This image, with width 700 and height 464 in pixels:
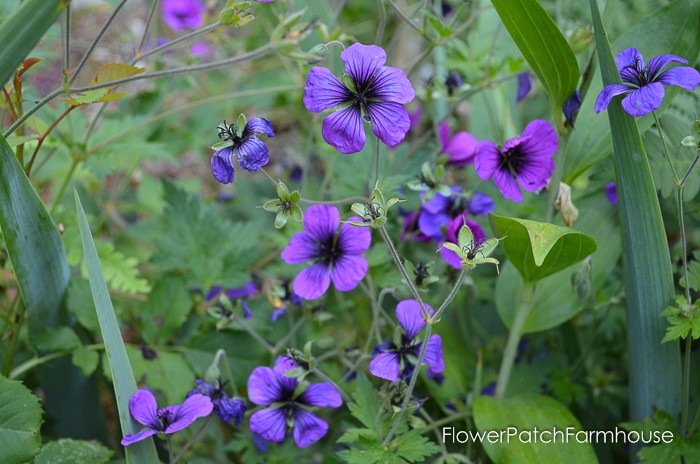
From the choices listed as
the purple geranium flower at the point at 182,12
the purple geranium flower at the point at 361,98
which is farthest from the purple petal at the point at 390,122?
the purple geranium flower at the point at 182,12

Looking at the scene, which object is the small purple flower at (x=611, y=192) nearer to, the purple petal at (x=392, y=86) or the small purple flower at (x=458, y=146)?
the small purple flower at (x=458, y=146)

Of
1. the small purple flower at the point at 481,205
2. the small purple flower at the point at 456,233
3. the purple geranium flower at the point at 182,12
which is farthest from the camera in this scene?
the purple geranium flower at the point at 182,12

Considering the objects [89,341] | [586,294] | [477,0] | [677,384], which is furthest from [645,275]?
[477,0]

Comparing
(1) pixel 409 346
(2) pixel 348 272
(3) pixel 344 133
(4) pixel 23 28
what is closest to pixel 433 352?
(1) pixel 409 346

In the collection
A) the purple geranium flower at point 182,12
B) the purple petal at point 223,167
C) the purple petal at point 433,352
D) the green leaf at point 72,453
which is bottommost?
the green leaf at point 72,453

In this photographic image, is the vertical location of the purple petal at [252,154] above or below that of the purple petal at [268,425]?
above

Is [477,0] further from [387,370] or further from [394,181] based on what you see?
[387,370]

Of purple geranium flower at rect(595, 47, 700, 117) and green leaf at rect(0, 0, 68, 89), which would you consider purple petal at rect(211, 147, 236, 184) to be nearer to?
green leaf at rect(0, 0, 68, 89)

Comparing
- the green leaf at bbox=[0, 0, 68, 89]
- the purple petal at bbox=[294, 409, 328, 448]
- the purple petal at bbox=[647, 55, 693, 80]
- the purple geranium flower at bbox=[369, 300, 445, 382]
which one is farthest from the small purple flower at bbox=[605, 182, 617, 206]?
the green leaf at bbox=[0, 0, 68, 89]
